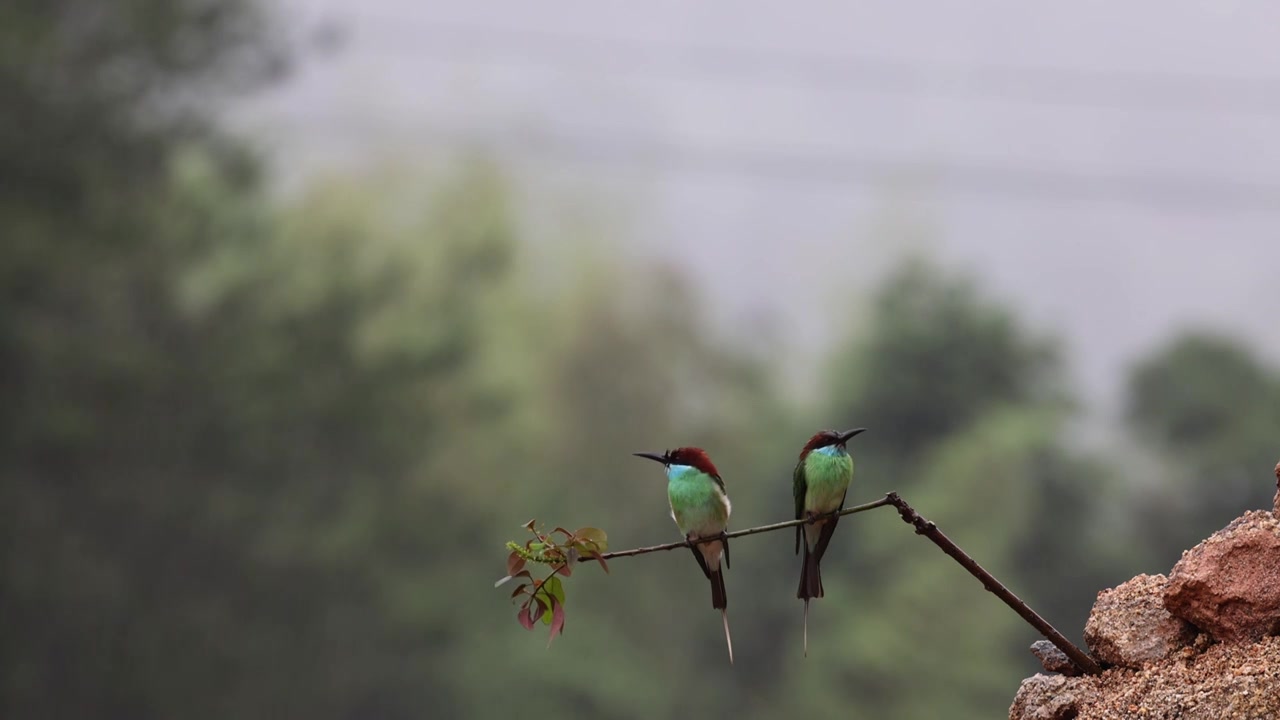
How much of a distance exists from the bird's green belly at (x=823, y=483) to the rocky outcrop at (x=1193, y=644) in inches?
13.4

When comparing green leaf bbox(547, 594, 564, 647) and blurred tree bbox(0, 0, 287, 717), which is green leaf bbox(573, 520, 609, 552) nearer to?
green leaf bbox(547, 594, 564, 647)

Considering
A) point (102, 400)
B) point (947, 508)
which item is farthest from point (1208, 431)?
point (102, 400)

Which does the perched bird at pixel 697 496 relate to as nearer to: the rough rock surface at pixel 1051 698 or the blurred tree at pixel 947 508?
the rough rock surface at pixel 1051 698

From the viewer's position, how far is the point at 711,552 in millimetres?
1944

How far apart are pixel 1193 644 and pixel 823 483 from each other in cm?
49

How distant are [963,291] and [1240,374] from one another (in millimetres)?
3347

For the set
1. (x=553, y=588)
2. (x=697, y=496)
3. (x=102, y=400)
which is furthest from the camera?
(x=102, y=400)

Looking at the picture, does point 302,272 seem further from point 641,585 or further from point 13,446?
point 641,585

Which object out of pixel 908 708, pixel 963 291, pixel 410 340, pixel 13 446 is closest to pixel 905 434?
pixel 963 291

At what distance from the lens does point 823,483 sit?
184 cm

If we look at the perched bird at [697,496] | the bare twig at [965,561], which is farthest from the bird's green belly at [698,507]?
the bare twig at [965,561]

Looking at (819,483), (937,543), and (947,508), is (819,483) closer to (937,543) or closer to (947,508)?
(937,543)

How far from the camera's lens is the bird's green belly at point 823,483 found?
183cm

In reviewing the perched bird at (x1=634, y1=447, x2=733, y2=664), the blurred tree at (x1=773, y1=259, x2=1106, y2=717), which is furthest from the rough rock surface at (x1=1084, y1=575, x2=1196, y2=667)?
the blurred tree at (x1=773, y1=259, x2=1106, y2=717)
